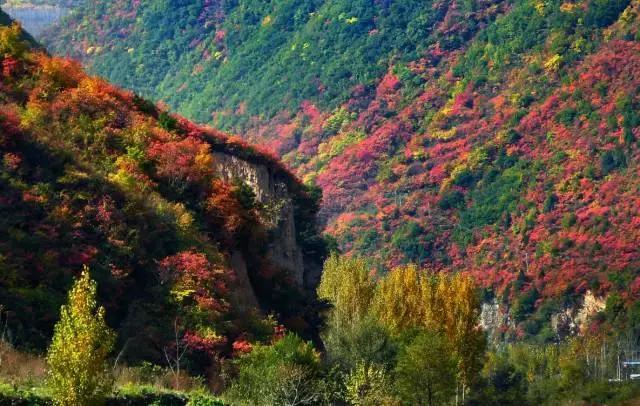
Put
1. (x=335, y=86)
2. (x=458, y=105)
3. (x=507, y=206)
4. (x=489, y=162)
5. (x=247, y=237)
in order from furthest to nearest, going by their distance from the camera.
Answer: (x=335, y=86), (x=458, y=105), (x=489, y=162), (x=507, y=206), (x=247, y=237)

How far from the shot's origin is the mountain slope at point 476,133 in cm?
12306

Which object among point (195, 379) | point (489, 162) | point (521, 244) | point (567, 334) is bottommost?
point (195, 379)

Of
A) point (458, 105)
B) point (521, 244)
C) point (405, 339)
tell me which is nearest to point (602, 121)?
point (521, 244)

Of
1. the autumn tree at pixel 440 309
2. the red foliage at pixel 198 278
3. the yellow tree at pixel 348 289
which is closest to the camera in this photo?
the red foliage at pixel 198 278

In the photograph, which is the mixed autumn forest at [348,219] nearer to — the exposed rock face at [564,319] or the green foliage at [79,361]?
the green foliage at [79,361]

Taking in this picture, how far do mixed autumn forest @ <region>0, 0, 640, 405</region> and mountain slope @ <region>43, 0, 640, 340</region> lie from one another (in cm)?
32

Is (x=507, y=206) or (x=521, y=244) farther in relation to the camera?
(x=507, y=206)

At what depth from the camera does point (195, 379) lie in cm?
4359

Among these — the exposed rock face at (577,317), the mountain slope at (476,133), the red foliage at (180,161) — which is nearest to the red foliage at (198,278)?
the red foliage at (180,161)

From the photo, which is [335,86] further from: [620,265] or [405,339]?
[405,339]

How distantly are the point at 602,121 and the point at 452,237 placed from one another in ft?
60.8

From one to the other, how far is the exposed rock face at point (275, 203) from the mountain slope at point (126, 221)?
0.20 m

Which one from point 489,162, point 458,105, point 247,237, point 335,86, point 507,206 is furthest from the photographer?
point 335,86

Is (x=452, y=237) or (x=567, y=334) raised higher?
(x=452, y=237)
